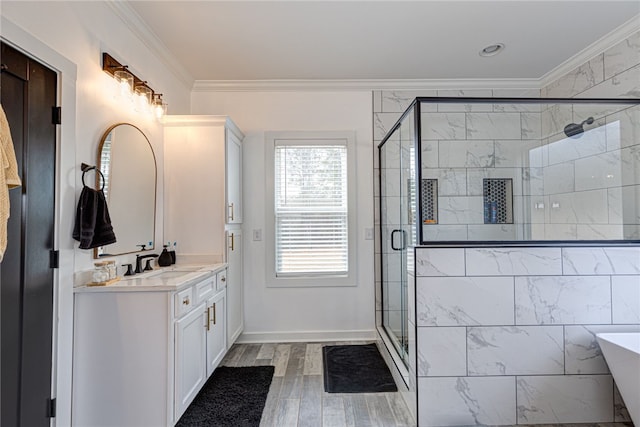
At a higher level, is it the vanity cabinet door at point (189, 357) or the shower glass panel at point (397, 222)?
the shower glass panel at point (397, 222)

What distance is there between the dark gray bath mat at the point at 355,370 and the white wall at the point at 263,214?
29 cm

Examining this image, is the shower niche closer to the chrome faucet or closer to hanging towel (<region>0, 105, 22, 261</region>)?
the chrome faucet

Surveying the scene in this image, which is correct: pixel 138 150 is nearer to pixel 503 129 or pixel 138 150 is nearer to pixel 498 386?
pixel 498 386

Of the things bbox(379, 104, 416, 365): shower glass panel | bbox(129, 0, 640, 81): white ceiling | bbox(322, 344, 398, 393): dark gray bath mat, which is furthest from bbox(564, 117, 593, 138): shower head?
bbox(322, 344, 398, 393): dark gray bath mat

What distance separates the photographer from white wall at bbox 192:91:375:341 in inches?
131

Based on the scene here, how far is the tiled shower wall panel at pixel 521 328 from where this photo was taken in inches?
77.1

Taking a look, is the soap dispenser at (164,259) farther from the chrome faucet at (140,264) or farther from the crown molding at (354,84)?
the crown molding at (354,84)

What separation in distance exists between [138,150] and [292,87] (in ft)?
5.47

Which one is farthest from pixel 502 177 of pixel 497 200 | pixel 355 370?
pixel 355 370

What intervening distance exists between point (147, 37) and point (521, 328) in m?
3.26

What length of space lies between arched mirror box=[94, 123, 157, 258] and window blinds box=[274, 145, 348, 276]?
1.22 m

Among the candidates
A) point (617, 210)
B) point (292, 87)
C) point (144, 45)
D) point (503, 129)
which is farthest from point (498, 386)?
point (144, 45)

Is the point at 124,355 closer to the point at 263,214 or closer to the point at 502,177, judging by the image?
the point at 263,214

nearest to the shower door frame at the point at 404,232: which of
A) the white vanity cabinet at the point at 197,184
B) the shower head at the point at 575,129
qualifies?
the shower head at the point at 575,129
